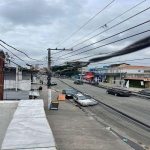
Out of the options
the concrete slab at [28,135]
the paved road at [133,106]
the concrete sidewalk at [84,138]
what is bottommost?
the paved road at [133,106]

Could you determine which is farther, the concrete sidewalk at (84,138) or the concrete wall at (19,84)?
the concrete wall at (19,84)

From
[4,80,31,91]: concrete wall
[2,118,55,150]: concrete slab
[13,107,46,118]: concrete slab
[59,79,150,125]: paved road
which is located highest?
[4,80,31,91]: concrete wall

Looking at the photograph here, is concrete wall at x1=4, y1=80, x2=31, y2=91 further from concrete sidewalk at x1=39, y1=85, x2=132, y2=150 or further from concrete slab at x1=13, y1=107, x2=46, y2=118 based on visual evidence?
concrete slab at x1=13, y1=107, x2=46, y2=118

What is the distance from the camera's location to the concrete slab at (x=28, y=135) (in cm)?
726

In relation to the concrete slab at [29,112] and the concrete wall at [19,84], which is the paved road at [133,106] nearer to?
the concrete slab at [29,112]

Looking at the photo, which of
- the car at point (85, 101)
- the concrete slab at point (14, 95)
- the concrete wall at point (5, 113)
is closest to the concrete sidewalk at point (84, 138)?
the concrete wall at point (5, 113)

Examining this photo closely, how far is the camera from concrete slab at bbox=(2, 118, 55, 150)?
726 cm

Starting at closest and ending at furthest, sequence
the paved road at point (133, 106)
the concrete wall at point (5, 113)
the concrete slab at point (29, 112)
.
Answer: the concrete slab at point (29, 112), the concrete wall at point (5, 113), the paved road at point (133, 106)

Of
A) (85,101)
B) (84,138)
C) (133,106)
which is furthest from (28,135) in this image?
(133,106)

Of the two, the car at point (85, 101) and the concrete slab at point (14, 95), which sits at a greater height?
the concrete slab at point (14, 95)

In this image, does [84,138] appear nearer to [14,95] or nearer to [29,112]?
[29,112]

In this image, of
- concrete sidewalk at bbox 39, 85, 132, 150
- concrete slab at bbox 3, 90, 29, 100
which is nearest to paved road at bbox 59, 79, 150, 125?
concrete sidewalk at bbox 39, 85, 132, 150

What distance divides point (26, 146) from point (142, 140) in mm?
8345

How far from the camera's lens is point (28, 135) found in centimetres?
832
